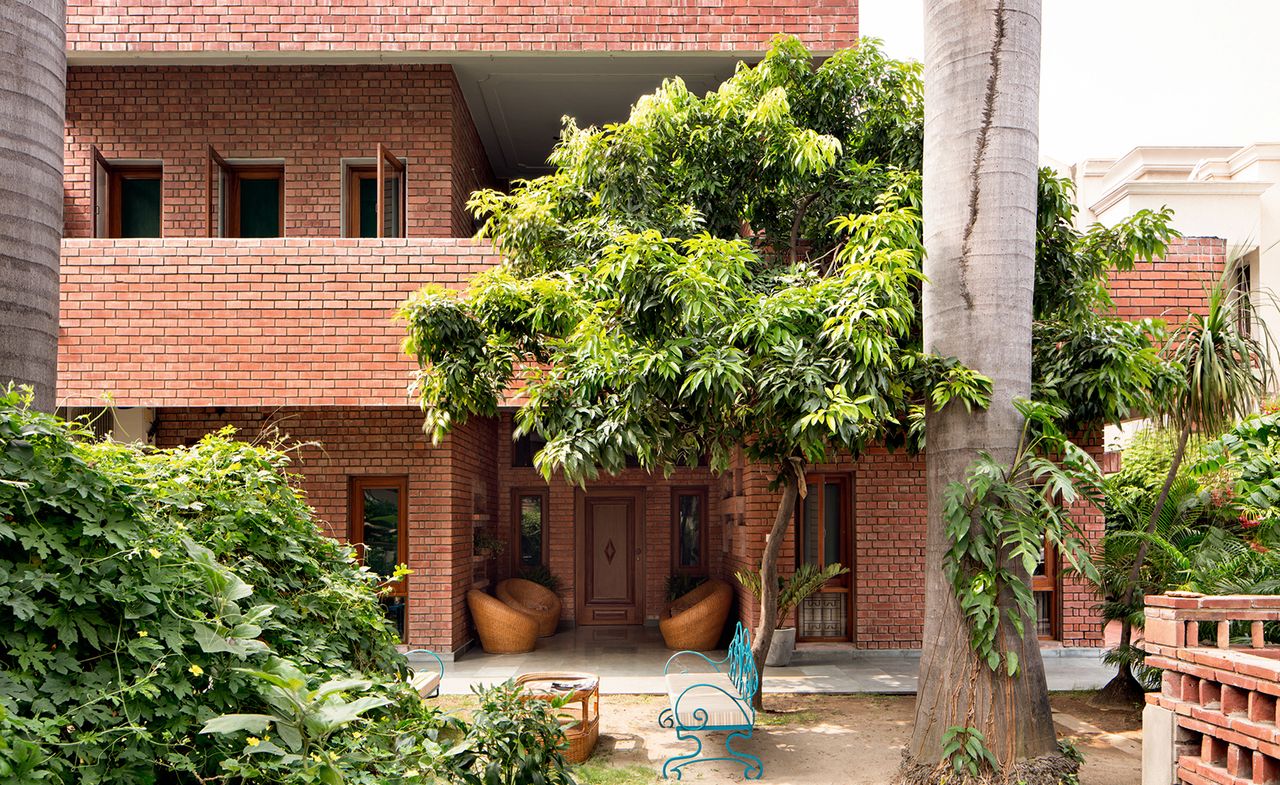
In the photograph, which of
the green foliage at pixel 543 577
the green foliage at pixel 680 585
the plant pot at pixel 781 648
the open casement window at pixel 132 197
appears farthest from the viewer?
the green foliage at pixel 543 577

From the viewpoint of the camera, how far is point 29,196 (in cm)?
436

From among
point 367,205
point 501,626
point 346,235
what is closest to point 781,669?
point 501,626

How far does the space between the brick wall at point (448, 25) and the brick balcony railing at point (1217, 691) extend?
28.1 feet

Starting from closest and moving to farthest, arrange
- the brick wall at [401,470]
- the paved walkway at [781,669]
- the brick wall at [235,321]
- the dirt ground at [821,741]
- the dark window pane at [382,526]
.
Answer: the dirt ground at [821,741] → the paved walkway at [781,669] → the brick wall at [235,321] → the brick wall at [401,470] → the dark window pane at [382,526]

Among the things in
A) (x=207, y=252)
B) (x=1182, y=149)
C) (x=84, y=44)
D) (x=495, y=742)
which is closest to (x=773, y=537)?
(x=495, y=742)

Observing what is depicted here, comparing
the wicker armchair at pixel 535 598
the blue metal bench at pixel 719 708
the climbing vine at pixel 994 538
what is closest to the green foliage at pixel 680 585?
the wicker armchair at pixel 535 598

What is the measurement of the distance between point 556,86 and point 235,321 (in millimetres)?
5176

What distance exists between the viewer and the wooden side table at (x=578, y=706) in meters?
6.99

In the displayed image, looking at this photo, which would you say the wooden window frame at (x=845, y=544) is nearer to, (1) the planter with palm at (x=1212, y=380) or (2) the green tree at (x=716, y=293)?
(2) the green tree at (x=716, y=293)

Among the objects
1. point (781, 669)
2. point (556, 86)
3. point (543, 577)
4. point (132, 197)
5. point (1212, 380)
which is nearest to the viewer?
point (1212, 380)

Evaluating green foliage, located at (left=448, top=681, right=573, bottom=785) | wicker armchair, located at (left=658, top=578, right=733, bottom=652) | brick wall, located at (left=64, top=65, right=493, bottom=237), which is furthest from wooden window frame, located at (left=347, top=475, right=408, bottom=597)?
green foliage, located at (left=448, top=681, right=573, bottom=785)

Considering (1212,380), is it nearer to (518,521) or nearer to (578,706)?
(578,706)

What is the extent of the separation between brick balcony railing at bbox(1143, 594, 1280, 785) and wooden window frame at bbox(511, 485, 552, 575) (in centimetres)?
1159

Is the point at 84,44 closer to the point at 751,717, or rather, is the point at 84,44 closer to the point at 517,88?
the point at 517,88
